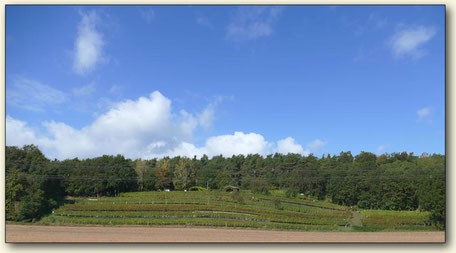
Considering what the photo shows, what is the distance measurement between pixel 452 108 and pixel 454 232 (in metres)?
4.30

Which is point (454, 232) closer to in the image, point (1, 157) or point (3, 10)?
point (1, 157)

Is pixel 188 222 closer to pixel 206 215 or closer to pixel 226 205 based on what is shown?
pixel 206 215

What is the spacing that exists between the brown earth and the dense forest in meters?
2.11

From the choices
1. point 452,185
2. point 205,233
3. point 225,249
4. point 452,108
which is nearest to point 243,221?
point 205,233

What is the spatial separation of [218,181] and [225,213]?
7244 mm

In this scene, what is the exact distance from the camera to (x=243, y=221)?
15781mm

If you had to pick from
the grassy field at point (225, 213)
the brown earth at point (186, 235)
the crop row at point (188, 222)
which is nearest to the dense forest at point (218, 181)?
the grassy field at point (225, 213)

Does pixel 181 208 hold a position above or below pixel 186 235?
below

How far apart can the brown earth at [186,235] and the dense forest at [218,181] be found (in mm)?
2112

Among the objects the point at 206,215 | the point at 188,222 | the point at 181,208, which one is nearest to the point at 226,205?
the point at 206,215

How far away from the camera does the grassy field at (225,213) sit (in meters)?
15.1

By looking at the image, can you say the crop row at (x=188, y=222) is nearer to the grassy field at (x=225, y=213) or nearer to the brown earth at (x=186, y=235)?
the grassy field at (x=225, y=213)

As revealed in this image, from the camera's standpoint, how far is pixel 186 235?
11883 millimetres

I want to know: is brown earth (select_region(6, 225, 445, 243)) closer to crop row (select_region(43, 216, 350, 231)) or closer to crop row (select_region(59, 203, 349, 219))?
crop row (select_region(43, 216, 350, 231))
